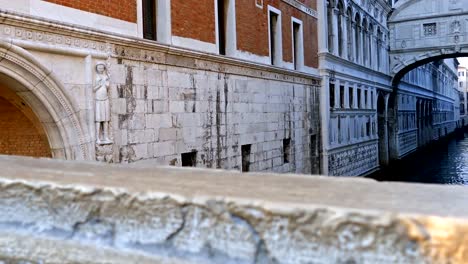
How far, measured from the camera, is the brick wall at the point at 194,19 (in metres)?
8.45

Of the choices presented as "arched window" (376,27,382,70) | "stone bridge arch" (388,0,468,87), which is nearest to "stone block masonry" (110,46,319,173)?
"arched window" (376,27,382,70)

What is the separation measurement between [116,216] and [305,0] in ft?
49.0

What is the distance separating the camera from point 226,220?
1267 millimetres

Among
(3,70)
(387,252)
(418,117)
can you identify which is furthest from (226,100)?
(418,117)

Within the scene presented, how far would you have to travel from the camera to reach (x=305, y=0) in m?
15.3

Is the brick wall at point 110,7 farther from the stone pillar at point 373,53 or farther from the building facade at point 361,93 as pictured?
the stone pillar at point 373,53

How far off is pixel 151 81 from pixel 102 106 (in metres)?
1.33

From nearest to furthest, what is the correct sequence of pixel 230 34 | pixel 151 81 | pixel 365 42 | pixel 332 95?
pixel 151 81 → pixel 230 34 → pixel 332 95 → pixel 365 42

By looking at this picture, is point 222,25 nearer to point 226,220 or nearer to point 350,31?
point 226,220

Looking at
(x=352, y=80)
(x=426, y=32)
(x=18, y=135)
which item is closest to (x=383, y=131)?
(x=426, y=32)

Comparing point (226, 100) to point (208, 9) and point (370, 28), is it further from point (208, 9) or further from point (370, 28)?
point (370, 28)

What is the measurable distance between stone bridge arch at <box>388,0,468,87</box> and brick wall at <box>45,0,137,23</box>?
20765 mm

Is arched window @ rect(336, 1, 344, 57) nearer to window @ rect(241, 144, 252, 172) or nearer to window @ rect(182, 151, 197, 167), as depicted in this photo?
window @ rect(241, 144, 252, 172)

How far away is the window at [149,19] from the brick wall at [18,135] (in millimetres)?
2506
